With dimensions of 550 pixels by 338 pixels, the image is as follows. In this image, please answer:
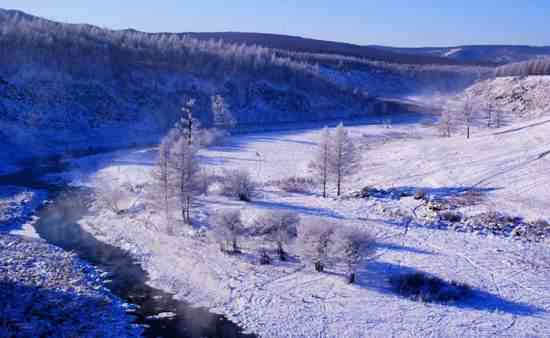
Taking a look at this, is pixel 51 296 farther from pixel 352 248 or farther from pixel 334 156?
pixel 334 156

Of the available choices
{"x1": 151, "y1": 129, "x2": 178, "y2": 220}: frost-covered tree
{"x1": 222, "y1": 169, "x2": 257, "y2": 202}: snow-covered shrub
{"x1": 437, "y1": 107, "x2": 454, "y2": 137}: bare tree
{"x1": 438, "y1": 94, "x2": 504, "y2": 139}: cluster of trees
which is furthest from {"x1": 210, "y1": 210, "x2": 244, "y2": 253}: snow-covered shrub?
{"x1": 437, "y1": 107, "x2": 454, "y2": 137}: bare tree

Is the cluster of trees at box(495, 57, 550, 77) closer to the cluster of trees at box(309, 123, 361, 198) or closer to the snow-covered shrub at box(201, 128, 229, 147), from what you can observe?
the snow-covered shrub at box(201, 128, 229, 147)

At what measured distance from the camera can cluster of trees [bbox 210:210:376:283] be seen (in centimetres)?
2545

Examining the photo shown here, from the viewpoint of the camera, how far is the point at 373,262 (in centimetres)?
2773

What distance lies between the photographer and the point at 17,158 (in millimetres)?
55750

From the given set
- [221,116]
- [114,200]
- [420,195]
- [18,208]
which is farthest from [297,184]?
[221,116]

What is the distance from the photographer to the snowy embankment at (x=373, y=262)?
22.2 metres

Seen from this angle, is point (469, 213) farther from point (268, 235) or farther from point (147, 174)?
point (147, 174)

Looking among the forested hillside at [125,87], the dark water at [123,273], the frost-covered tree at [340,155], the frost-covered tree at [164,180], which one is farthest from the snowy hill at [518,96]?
the dark water at [123,273]

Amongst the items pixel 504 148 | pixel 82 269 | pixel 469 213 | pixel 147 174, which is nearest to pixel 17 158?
pixel 147 174

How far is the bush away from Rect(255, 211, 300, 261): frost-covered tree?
5.66 metres

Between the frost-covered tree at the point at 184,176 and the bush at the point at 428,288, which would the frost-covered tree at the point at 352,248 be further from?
the frost-covered tree at the point at 184,176

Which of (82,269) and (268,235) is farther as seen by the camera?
(268,235)

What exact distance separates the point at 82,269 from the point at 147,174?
20.7m
